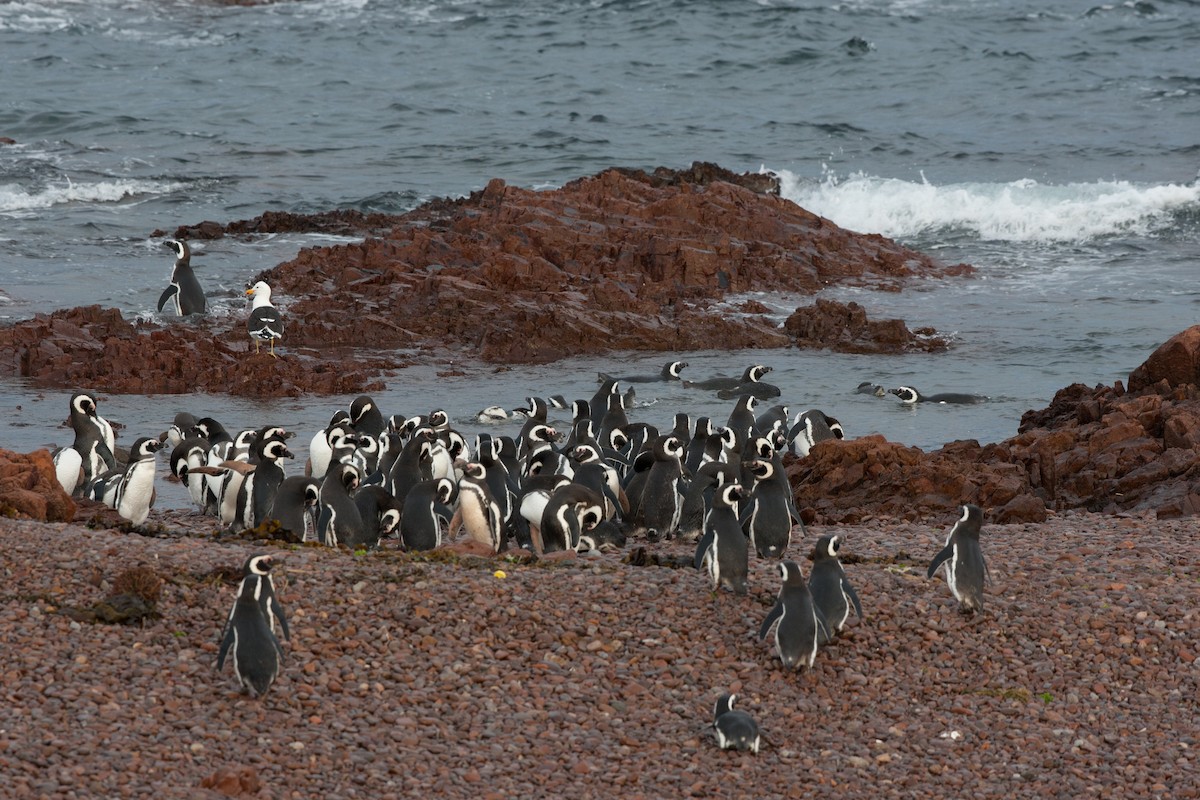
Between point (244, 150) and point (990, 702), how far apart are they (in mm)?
26958

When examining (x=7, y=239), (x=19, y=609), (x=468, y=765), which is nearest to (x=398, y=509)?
(x=19, y=609)

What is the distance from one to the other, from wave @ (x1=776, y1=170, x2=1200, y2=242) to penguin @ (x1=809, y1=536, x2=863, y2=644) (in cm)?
1908

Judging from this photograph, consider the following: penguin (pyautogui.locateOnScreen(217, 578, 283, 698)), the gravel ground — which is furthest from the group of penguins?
the gravel ground

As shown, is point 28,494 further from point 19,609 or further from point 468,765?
point 468,765

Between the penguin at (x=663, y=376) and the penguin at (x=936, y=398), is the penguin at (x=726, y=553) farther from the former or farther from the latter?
the penguin at (x=663, y=376)

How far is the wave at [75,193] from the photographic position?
26516 mm

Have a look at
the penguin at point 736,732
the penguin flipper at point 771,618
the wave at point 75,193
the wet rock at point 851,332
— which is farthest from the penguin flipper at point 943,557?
the wave at point 75,193

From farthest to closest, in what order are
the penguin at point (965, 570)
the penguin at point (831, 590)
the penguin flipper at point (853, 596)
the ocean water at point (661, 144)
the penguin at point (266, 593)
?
1. the ocean water at point (661, 144)
2. the penguin at point (965, 570)
3. the penguin flipper at point (853, 596)
4. the penguin at point (831, 590)
5. the penguin at point (266, 593)

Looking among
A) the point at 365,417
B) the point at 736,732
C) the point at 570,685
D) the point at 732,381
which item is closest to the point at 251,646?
the point at 570,685

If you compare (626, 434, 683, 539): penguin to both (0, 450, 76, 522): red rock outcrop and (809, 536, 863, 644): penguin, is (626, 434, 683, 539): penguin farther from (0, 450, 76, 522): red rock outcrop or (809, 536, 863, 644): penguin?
(0, 450, 76, 522): red rock outcrop

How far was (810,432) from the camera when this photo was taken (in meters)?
13.8

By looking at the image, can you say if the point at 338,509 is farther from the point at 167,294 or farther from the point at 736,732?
the point at 167,294

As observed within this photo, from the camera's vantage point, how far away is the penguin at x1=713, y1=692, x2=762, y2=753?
6828mm

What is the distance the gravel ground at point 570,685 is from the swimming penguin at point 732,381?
7131 millimetres
